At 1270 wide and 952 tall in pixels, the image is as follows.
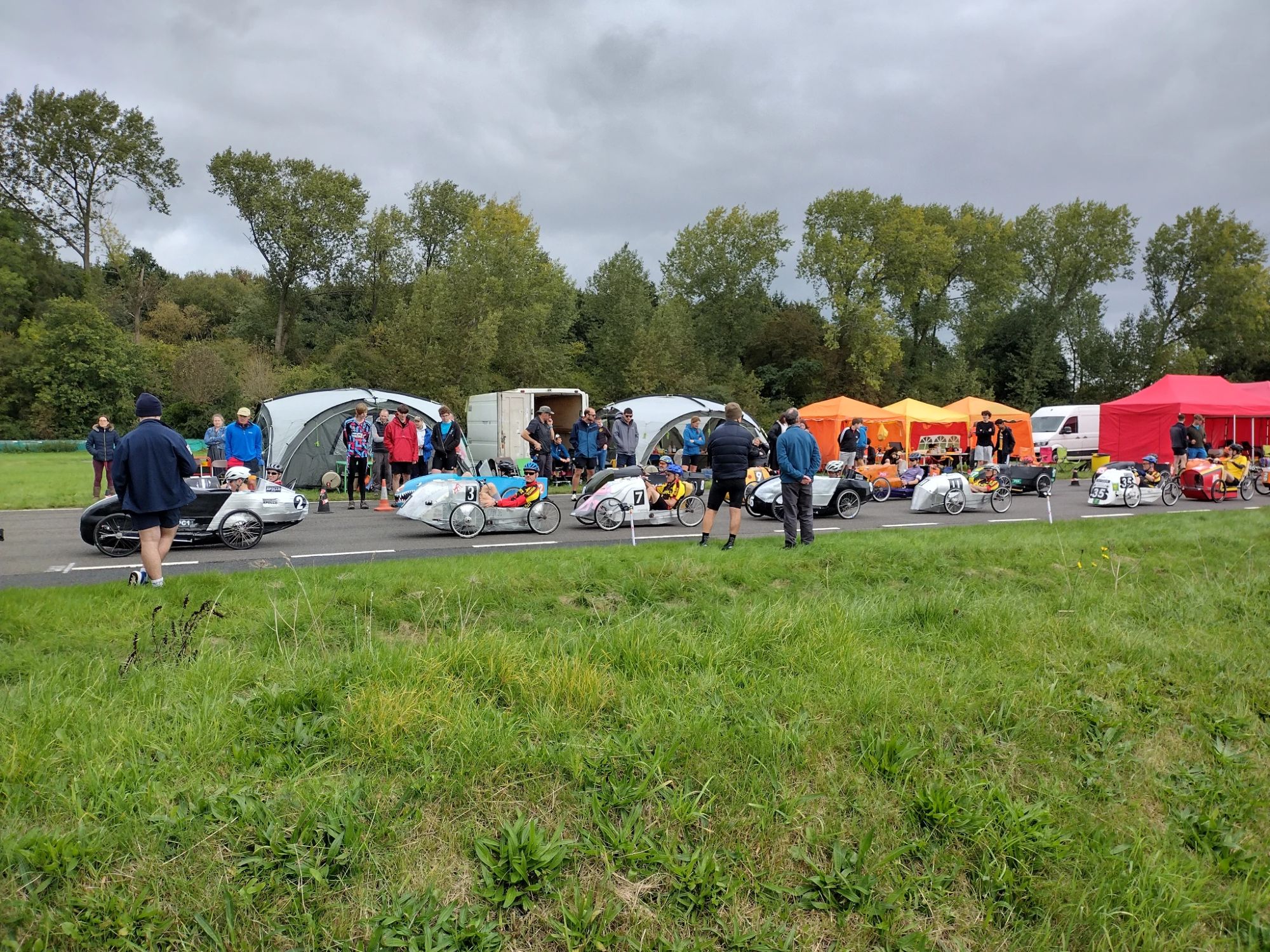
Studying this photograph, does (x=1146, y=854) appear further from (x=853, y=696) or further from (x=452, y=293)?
(x=452, y=293)

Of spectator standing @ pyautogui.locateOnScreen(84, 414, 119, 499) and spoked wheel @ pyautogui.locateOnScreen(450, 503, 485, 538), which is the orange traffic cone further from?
spectator standing @ pyautogui.locateOnScreen(84, 414, 119, 499)

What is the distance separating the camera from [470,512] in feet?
40.8

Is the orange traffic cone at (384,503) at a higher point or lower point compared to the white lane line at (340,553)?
higher

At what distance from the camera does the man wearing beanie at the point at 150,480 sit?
763 centimetres

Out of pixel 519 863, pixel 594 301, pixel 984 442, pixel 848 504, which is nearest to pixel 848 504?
pixel 848 504

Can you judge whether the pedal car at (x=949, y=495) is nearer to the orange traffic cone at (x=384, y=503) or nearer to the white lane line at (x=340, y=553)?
the orange traffic cone at (x=384, y=503)

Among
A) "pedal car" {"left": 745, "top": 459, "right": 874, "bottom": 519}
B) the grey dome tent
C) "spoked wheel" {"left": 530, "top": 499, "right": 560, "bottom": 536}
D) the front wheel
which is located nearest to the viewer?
"spoked wheel" {"left": 530, "top": 499, "right": 560, "bottom": 536}

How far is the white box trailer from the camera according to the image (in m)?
26.3

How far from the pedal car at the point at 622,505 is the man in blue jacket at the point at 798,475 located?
7.98 feet

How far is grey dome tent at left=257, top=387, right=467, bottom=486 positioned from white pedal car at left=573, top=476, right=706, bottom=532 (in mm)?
8569

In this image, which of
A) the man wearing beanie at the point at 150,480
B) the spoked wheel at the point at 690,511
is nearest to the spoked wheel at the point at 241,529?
the man wearing beanie at the point at 150,480

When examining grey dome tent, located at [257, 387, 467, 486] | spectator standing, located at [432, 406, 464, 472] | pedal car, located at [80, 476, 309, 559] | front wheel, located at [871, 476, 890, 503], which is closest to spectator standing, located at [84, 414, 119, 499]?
grey dome tent, located at [257, 387, 467, 486]

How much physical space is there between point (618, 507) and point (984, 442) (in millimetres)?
13779

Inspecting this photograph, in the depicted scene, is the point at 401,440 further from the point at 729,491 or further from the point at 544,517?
the point at 729,491
